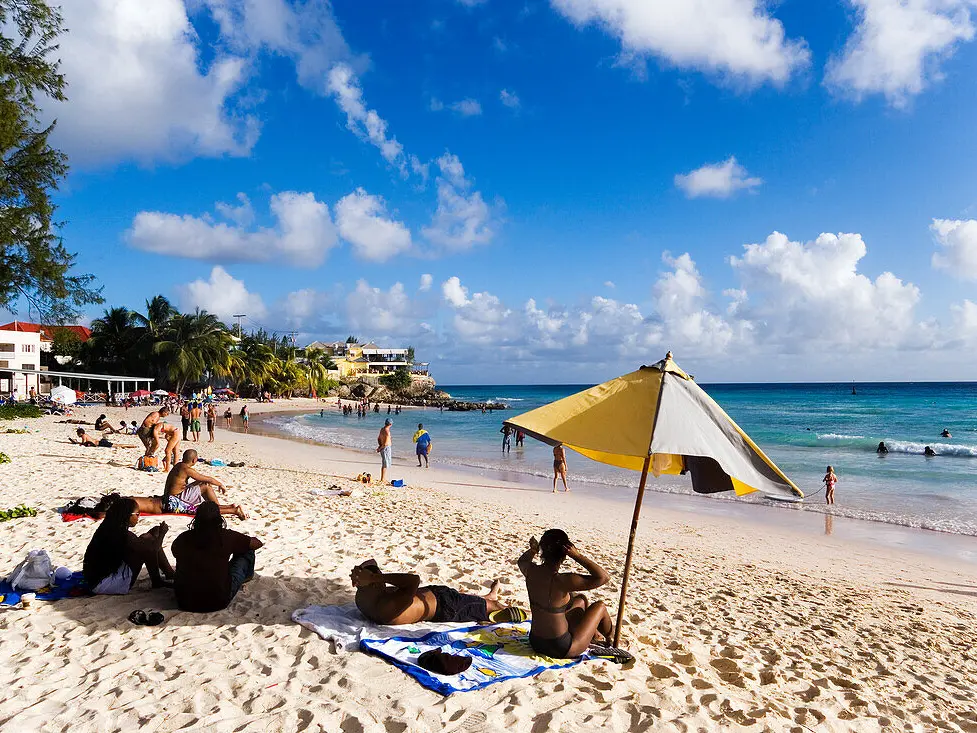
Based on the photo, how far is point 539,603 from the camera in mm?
4668

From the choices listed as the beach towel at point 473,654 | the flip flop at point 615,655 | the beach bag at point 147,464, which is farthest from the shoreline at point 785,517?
the beach towel at point 473,654

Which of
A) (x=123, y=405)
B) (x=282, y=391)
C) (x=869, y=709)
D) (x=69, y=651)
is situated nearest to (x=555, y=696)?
(x=869, y=709)

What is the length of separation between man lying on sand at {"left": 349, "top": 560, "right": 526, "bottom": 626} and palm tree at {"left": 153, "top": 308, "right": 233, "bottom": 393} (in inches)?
2221

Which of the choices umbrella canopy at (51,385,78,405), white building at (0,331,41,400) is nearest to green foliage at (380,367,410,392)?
white building at (0,331,41,400)

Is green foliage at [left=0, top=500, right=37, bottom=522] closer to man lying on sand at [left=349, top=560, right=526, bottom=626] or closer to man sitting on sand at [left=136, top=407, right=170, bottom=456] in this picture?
man sitting on sand at [left=136, top=407, right=170, bottom=456]

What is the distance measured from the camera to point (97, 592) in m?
5.47

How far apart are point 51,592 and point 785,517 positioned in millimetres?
14399

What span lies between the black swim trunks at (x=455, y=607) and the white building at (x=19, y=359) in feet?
189

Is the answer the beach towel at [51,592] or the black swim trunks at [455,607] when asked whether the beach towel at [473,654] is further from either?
the beach towel at [51,592]

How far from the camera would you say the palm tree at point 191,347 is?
55.2m

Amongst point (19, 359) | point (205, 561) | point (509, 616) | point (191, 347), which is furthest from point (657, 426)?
point (19, 359)

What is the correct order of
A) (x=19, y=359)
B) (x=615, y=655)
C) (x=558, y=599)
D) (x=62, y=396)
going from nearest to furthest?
1. (x=558, y=599)
2. (x=615, y=655)
3. (x=62, y=396)
4. (x=19, y=359)

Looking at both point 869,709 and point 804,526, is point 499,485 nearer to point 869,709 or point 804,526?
point 804,526

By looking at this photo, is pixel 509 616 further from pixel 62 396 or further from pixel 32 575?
pixel 62 396
